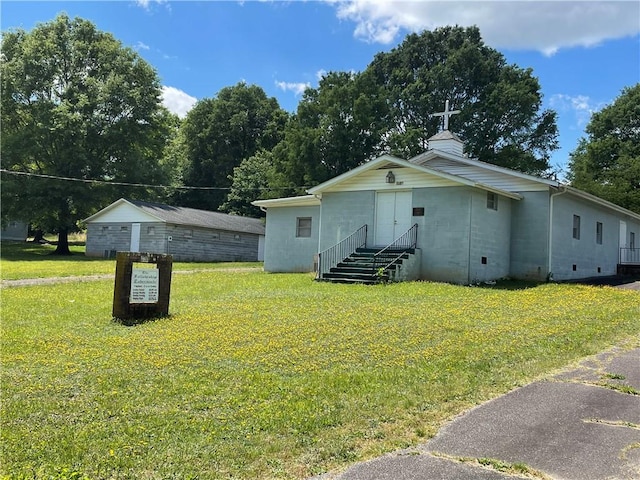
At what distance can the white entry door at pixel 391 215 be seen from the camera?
668 inches

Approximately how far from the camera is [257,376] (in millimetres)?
5480

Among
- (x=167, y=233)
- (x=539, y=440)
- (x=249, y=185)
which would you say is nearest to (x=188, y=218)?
(x=167, y=233)

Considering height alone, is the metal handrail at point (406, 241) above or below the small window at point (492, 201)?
below

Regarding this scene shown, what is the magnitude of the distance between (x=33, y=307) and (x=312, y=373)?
7.34m

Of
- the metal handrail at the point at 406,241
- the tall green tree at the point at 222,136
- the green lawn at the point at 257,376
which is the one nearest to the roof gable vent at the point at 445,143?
the metal handrail at the point at 406,241

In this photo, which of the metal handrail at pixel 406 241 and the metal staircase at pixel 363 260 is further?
the metal handrail at pixel 406 241

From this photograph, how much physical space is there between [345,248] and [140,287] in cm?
931

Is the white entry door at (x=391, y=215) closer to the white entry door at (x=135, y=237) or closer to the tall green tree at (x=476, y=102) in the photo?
the white entry door at (x=135, y=237)

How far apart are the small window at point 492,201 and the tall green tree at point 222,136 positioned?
36635 mm

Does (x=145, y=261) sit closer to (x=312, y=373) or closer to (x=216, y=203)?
(x=312, y=373)

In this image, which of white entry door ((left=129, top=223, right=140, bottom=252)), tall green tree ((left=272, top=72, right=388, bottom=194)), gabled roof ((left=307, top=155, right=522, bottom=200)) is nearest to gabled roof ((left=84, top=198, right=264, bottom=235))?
white entry door ((left=129, top=223, right=140, bottom=252))

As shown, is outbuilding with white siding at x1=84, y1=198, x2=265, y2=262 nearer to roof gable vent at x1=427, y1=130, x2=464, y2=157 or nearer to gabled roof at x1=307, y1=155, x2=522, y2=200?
gabled roof at x1=307, y1=155, x2=522, y2=200

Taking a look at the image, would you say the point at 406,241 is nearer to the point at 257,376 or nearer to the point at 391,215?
the point at 391,215

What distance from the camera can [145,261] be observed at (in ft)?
30.9
